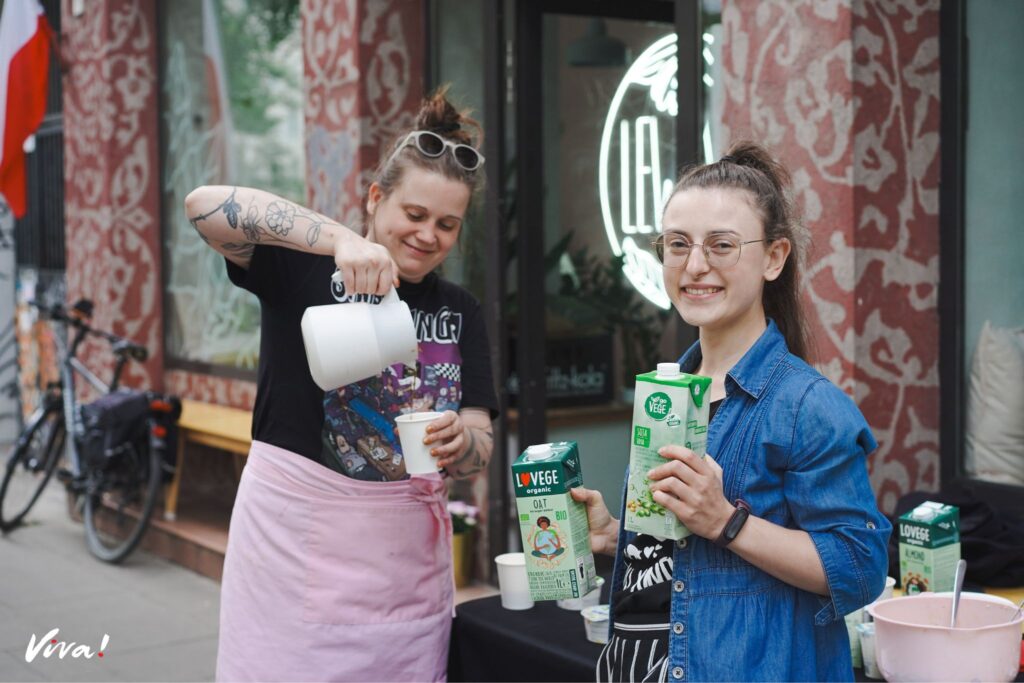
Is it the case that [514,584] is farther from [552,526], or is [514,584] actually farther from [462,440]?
[552,526]

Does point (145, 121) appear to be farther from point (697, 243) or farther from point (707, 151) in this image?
point (697, 243)

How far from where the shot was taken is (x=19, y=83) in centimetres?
715

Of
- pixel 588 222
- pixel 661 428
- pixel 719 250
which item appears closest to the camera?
pixel 661 428

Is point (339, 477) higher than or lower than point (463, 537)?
higher

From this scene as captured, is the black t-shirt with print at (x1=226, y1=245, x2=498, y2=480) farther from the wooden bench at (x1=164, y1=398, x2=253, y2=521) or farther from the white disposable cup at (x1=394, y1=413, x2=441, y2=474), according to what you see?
the wooden bench at (x1=164, y1=398, x2=253, y2=521)

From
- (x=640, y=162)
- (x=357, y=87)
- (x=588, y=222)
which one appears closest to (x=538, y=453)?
(x=640, y=162)

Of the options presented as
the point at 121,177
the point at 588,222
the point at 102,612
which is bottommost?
the point at 102,612

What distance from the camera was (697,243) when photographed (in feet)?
5.63

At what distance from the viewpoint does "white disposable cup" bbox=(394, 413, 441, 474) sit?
2.16 meters

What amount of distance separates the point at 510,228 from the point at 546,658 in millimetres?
3026

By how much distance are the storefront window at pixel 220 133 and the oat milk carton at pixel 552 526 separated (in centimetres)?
533

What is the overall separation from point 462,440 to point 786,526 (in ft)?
2.61

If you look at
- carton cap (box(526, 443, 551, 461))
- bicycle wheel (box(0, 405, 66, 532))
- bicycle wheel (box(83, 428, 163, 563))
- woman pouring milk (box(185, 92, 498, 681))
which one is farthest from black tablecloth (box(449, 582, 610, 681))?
bicycle wheel (box(0, 405, 66, 532))

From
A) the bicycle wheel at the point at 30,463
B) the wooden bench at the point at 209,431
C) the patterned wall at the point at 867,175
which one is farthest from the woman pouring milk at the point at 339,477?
the bicycle wheel at the point at 30,463
